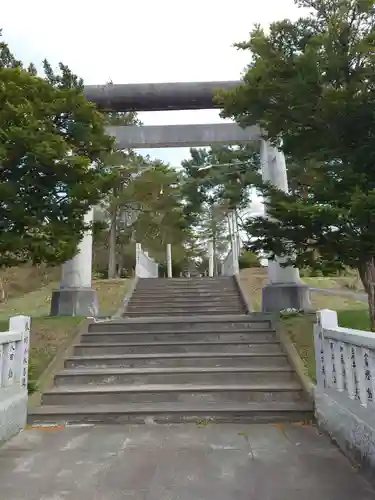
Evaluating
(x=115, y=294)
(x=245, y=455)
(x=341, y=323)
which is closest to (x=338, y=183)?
(x=341, y=323)

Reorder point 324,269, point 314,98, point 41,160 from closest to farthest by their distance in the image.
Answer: point 41,160
point 314,98
point 324,269

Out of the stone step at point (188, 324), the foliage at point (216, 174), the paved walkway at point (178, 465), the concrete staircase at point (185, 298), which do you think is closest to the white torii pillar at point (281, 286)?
the concrete staircase at point (185, 298)

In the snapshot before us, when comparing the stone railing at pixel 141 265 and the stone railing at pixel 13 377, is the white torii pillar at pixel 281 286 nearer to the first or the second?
the stone railing at pixel 13 377

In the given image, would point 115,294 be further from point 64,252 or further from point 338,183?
point 338,183

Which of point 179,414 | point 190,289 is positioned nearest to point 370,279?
point 179,414

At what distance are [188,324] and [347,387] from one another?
3454mm

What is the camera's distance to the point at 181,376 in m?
5.06

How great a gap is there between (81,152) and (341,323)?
16.4ft

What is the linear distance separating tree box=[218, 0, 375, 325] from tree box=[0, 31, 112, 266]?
2.26 meters

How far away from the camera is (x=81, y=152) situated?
5.54 metres

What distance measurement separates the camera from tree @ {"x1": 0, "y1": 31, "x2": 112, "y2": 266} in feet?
15.0

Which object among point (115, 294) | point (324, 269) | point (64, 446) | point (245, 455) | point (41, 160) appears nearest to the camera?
point (245, 455)

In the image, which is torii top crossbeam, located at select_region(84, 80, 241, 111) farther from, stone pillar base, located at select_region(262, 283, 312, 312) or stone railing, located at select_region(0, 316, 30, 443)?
stone railing, located at select_region(0, 316, 30, 443)

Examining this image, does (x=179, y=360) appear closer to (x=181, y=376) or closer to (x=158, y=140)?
(x=181, y=376)
